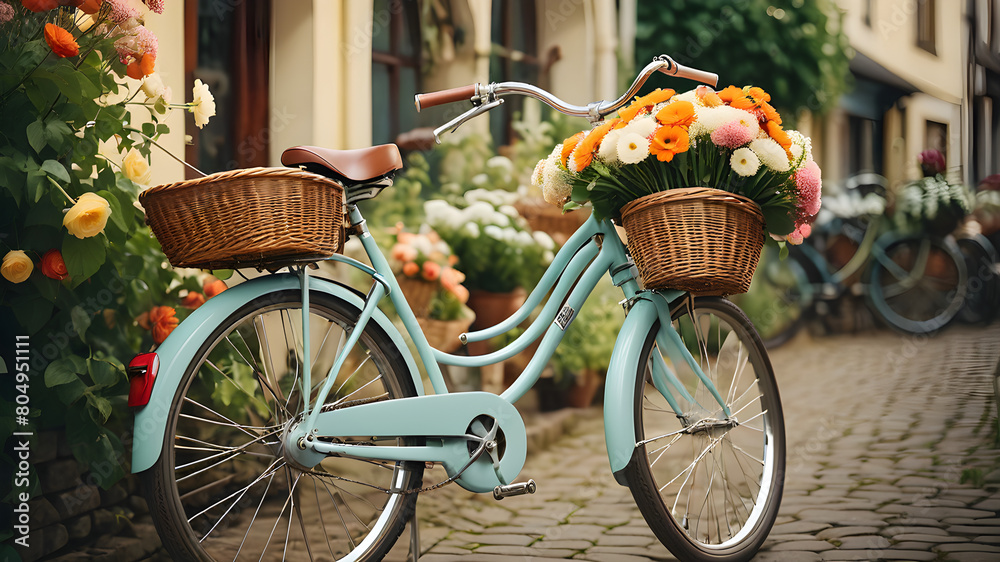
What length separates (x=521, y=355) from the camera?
500 centimetres

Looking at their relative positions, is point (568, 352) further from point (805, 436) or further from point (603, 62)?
point (603, 62)

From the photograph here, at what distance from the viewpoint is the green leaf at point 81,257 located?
2211mm

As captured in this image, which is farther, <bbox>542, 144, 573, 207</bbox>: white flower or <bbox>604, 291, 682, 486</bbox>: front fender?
<bbox>542, 144, 573, 207</bbox>: white flower

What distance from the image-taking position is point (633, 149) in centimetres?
234

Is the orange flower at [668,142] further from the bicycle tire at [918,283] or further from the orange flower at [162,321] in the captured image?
the bicycle tire at [918,283]

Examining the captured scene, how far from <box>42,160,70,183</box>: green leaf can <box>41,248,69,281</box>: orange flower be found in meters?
0.20

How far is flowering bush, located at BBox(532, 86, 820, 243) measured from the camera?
7.66ft

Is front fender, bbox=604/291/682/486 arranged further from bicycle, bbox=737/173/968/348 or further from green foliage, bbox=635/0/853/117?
bicycle, bbox=737/173/968/348

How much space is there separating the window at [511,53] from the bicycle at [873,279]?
102 inches

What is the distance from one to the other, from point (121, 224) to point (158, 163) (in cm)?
98

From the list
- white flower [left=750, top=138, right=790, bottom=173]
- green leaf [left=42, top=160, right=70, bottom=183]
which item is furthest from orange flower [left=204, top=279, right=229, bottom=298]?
white flower [left=750, top=138, right=790, bottom=173]

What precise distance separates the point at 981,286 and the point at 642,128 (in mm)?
5743

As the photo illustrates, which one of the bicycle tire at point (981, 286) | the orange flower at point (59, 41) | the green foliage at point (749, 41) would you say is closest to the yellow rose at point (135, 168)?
the orange flower at point (59, 41)

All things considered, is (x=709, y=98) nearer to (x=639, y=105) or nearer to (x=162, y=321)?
(x=639, y=105)
